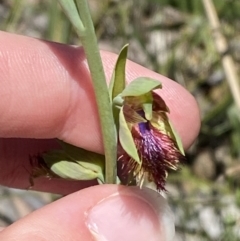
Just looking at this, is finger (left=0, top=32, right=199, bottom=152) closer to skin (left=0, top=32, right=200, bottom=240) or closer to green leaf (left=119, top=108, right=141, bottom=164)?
skin (left=0, top=32, right=200, bottom=240)

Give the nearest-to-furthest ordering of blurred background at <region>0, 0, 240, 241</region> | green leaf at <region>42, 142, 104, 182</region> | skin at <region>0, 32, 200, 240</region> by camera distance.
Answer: green leaf at <region>42, 142, 104, 182</region> → skin at <region>0, 32, 200, 240</region> → blurred background at <region>0, 0, 240, 241</region>

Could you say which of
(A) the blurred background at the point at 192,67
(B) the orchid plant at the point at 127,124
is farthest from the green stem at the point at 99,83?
(A) the blurred background at the point at 192,67

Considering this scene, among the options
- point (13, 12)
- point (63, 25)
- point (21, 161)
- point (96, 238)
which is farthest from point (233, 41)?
point (96, 238)

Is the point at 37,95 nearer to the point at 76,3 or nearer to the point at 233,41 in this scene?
the point at 76,3

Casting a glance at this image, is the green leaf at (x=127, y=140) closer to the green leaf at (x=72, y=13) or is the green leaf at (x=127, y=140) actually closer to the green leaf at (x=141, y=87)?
the green leaf at (x=141, y=87)

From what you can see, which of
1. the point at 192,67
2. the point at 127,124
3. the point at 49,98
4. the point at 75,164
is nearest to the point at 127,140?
the point at 127,124

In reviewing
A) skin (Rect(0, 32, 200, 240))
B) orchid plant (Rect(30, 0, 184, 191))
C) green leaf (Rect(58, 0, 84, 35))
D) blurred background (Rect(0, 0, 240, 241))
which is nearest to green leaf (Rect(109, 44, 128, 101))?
orchid plant (Rect(30, 0, 184, 191))

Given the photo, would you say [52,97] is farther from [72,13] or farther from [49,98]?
→ [72,13]
